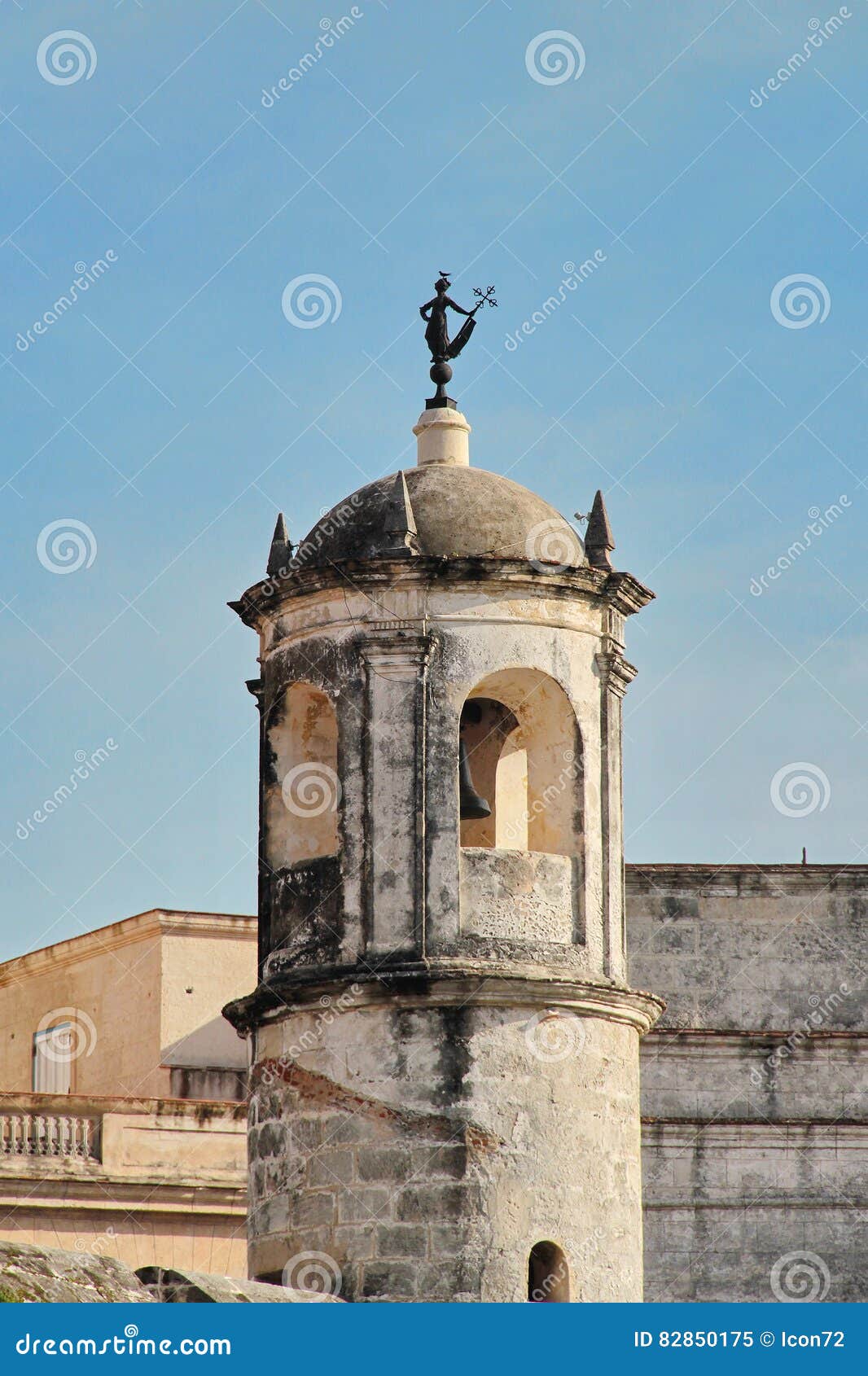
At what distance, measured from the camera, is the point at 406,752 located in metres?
20.6

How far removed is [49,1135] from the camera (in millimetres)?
32125

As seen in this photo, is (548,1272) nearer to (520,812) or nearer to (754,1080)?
(520,812)

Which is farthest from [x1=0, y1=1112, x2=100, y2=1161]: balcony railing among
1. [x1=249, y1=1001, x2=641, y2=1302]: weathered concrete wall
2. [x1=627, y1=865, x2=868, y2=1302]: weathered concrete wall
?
[x1=249, y1=1001, x2=641, y2=1302]: weathered concrete wall

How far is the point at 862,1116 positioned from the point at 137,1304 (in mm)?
15618

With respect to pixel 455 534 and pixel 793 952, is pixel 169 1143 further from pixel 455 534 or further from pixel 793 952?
pixel 455 534

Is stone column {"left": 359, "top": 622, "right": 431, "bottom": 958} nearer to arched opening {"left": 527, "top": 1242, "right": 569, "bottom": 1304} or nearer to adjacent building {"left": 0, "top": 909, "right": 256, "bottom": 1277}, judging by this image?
arched opening {"left": 527, "top": 1242, "right": 569, "bottom": 1304}

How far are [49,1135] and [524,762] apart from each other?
11.9 m

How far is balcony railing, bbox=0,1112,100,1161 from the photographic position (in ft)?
104

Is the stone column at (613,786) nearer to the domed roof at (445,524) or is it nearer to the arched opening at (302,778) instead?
the domed roof at (445,524)

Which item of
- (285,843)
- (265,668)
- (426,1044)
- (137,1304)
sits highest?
(265,668)

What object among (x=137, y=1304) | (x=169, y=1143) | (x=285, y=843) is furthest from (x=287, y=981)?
(x=169, y=1143)

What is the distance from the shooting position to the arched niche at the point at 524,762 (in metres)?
21.3

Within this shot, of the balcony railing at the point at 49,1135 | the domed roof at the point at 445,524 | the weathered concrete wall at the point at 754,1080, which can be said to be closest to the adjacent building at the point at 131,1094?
the balcony railing at the point at 49,1135

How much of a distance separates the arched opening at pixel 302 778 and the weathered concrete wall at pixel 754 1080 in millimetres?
8001
